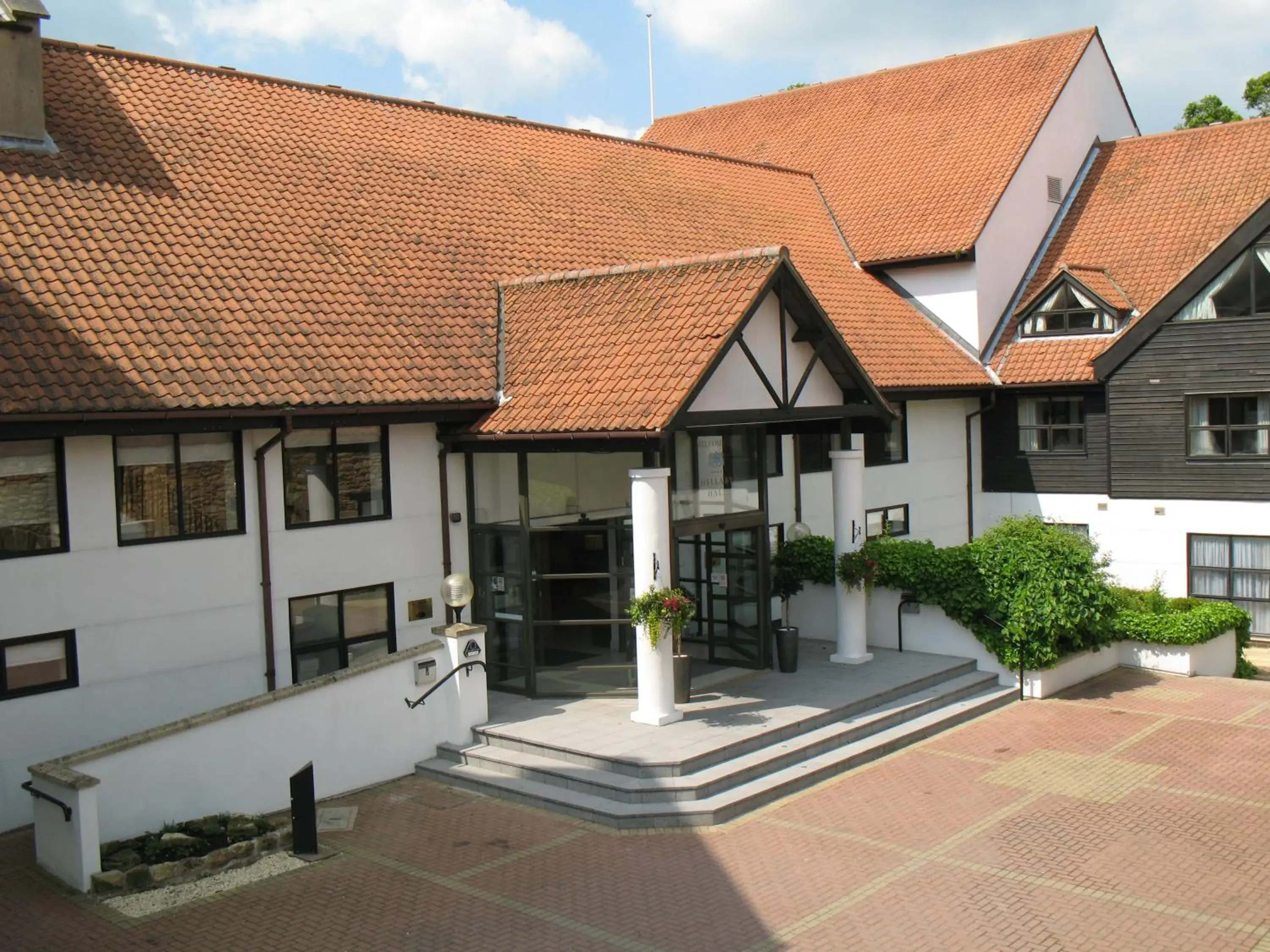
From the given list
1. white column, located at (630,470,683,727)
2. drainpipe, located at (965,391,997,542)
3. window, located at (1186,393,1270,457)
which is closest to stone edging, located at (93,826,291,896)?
white column, located at (630,470,683,727)

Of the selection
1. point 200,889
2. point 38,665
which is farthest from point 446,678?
point 38,665

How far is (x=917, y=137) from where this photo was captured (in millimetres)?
28203

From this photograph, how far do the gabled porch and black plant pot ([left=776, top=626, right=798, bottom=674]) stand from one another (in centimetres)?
18

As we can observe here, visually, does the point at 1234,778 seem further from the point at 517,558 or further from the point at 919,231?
the point at 919,231

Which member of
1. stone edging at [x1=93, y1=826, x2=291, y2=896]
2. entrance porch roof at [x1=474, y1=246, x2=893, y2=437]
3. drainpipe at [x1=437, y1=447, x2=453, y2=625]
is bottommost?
stone edging at [x1=93, y1=826, x2=291, y2=896]

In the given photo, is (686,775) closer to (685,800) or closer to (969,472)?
(685,800)

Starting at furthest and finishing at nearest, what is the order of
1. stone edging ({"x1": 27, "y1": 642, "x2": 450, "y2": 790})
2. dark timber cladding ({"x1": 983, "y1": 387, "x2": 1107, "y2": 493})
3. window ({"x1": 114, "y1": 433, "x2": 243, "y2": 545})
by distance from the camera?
dark timber cladding ({"x1": 983, "y1": 387, "x2": 1107, "y2": 493}) → window ({"x1": 114, "y1": 433, "x2": 243, "y2": 545}) → stone edging ({"x1": 27, "y1": 642, "x2": 450, "y2": 790})

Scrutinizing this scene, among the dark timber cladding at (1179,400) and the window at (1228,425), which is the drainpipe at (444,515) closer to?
the dark timber cladding at (1179,400)

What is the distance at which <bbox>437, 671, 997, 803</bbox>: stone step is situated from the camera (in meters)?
12.4

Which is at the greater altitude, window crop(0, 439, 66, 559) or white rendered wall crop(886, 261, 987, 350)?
white rendered wall crop(886, 261, 987, 350)

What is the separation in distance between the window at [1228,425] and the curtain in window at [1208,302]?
4.72ft

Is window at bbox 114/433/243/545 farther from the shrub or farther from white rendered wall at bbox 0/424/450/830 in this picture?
the shrub

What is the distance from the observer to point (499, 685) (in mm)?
15977

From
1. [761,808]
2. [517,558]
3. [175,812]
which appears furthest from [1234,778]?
[175,812]
